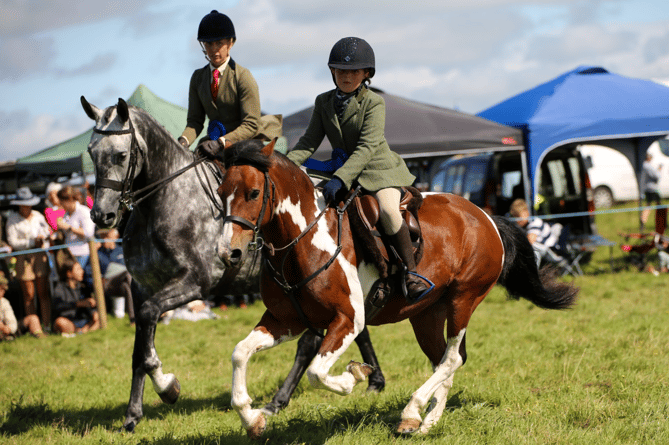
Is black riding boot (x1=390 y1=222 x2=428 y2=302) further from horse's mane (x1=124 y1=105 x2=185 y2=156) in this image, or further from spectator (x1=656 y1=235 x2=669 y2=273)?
spectator (x1=656 y1=235 x2=669 y2=273)

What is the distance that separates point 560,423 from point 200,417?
275 centimetres

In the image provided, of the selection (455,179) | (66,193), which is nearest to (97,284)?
(66,193)

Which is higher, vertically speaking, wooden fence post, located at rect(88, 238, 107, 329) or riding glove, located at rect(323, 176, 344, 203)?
riding glove, located at rect(323, 176, 344, 203)

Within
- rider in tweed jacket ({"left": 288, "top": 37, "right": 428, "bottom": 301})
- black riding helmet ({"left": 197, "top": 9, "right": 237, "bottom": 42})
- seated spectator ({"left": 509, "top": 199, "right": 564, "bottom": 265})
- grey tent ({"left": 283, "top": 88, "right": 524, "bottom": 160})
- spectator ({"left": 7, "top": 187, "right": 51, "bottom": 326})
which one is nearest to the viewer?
rider in tweed jacket ({"left": 288, "top": 37, "right": 428, "bottom": 301})

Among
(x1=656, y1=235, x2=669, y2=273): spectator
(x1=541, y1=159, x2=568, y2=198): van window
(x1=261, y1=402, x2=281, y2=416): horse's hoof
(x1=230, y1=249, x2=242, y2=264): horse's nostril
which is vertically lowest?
(x1=656, y1=235, x2=669, y2=273): spectator

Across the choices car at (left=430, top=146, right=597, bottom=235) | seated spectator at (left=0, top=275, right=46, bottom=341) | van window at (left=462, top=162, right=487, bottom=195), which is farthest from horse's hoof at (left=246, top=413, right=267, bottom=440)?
van window at (left=462, top=162, right=487, bottom=195)

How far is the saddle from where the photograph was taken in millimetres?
4312

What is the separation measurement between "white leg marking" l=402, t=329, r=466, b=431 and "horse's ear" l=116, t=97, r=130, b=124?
9.91 ft

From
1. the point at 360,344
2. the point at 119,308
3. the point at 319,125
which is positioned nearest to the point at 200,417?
the point at 360,344

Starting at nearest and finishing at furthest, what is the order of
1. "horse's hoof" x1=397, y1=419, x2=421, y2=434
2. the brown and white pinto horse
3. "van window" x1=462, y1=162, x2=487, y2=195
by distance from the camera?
the brown and white pinto horse
"horse's hoof" x1=397, y1=419, x2=421, y2=434
"van window" x1=462, y1=162, x2=487, y2=195

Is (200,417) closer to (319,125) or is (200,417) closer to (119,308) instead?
(319,125)

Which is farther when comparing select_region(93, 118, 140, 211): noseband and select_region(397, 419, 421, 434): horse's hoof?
select_region(93, 118, 140, 211): noseband

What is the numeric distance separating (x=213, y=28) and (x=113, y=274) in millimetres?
5573

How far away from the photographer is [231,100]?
6055 mm
